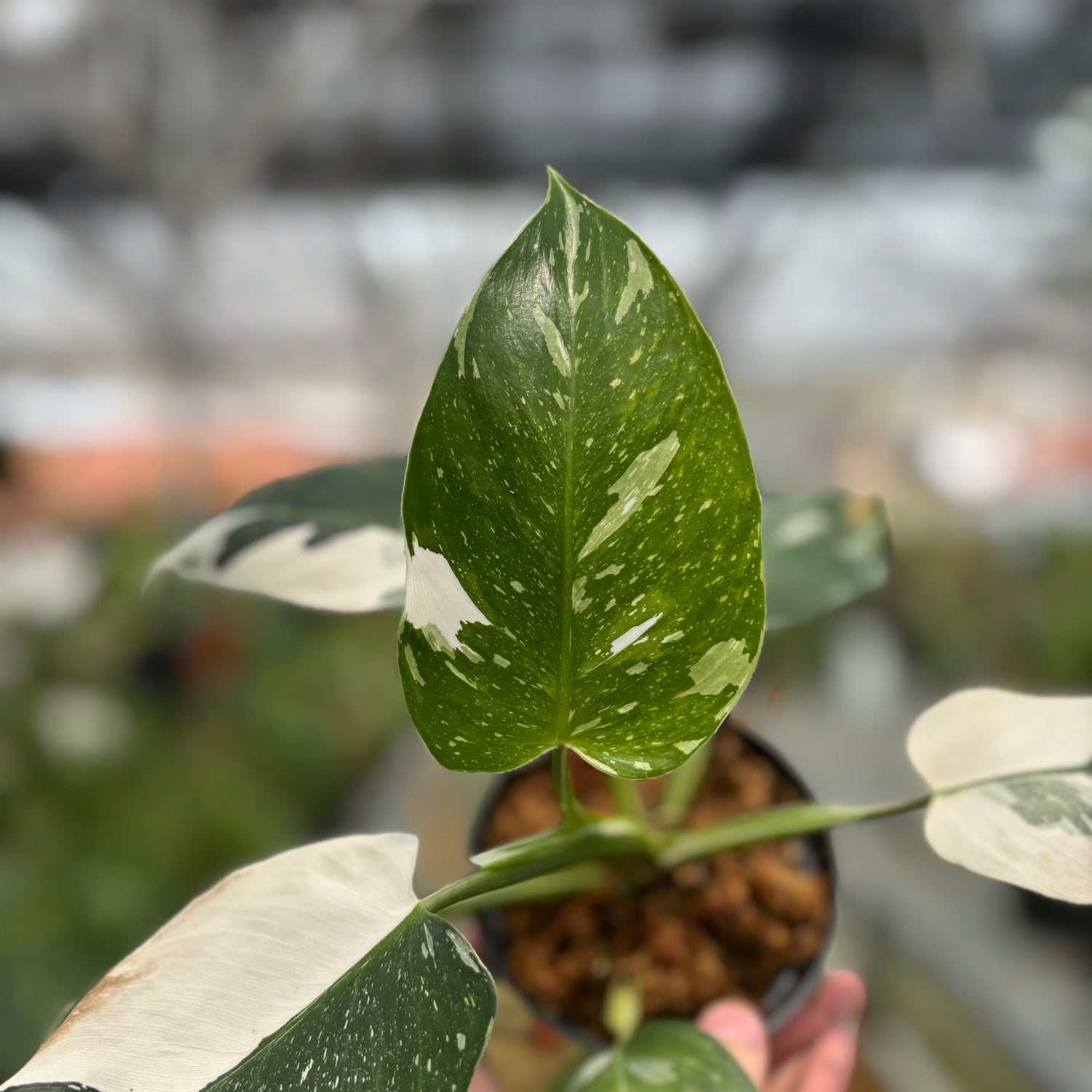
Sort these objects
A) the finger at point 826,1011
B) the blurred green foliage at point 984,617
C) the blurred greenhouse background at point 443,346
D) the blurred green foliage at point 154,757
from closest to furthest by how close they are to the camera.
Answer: the finger at point 826,1011 → the blurred green foliage at point 154,757 → the blurred greenhouse background at point 443,346 → the blurred green foliage at point 984,617

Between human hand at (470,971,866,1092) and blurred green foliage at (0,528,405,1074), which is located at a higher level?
human hand at (470,971,866,1092)

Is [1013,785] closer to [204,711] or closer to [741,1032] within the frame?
[741,1032]

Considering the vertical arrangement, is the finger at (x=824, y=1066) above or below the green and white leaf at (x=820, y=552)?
below

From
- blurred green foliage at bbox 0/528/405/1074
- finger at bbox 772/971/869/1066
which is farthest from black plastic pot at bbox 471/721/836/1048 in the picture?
blurred green foliage at bbox 0/528/405/1074

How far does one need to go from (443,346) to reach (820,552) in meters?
1.76

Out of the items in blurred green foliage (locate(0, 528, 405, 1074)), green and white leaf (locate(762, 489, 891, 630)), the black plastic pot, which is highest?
green and white leaf (locate(762, 489, 891, 630))

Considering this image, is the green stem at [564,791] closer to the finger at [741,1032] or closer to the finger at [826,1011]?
the finger at [741,1032]

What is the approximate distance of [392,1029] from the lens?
236mm

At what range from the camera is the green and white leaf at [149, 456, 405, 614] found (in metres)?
0.35

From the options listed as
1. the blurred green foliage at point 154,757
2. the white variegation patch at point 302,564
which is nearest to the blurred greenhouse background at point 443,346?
the blurred green foliage at point 154,757

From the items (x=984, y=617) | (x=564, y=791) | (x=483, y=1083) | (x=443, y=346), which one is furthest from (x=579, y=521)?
(x=443, y=346)

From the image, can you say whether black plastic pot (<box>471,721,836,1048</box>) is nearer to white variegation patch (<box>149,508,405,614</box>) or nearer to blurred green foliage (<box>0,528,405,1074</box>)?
white variegation patch (<box>149,508,405,614</box>)

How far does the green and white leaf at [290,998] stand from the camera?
229 millimetres

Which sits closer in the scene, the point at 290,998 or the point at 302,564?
the point at 290,998
